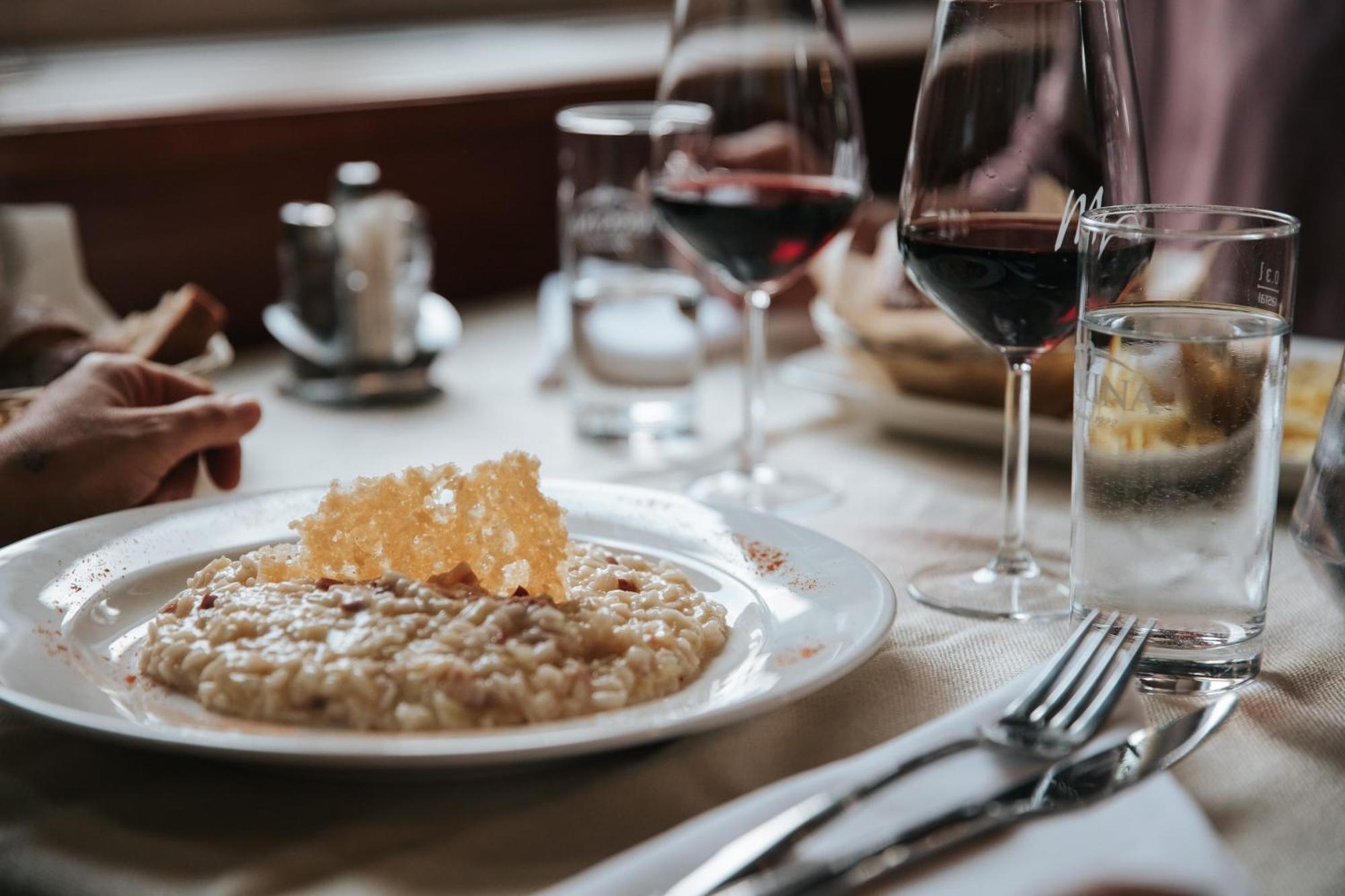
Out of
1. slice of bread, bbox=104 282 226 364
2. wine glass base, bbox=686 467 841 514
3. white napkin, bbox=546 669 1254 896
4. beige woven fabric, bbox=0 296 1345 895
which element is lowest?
wine glass base, bbox=686 467 841 514

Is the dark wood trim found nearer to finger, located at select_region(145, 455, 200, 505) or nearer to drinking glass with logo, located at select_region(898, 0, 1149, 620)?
finger, located at select_region(145, 455, 200, 505)

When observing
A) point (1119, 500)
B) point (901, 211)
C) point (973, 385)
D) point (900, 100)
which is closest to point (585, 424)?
point (973, 385)

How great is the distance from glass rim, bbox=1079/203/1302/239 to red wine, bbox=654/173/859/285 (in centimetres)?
45

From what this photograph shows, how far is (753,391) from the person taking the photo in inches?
57.8

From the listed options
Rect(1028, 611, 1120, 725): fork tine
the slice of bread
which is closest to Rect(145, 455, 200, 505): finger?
the slice of bread

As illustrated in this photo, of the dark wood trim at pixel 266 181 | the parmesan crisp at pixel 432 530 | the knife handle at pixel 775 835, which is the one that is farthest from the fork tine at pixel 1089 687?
the dark wood trim at pixel 266 181

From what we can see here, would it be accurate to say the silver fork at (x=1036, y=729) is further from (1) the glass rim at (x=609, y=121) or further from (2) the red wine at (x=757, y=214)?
(1) the glass rim at (x=609, y=121)

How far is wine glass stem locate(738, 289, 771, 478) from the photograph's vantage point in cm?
146

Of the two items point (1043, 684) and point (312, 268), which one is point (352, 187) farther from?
point (1043, 684)

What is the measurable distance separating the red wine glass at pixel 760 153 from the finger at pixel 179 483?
49cm

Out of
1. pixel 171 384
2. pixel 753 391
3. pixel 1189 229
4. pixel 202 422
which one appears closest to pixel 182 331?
pixel 171 384

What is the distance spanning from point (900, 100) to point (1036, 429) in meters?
2.53

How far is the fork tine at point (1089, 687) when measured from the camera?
→ 2.50 feet

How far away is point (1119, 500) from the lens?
0.92 m
